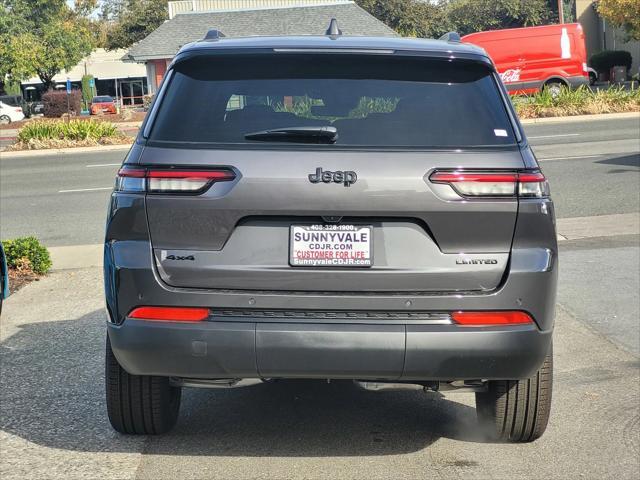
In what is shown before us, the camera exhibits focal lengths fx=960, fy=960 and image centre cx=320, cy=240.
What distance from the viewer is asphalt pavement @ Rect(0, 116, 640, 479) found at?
171 inches

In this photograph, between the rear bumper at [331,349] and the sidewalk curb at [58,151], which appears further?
the sidewalk curb at [58,151]

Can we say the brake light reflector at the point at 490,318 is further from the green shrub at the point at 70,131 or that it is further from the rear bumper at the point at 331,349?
the green shrub at the point at 70,131

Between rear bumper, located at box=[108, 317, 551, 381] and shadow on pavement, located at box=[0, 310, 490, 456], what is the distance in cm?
76

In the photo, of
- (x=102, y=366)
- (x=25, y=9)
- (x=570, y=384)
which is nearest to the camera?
(x=570, y=384)

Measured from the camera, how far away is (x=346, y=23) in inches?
1822

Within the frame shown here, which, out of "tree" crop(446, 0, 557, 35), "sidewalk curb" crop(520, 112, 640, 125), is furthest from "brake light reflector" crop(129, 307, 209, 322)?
"tree" crop(446, 0, 557, 35)

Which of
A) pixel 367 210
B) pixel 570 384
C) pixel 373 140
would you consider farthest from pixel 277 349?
pixel 570 384

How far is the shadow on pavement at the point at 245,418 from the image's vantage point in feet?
15.1

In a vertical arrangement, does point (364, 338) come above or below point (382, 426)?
above

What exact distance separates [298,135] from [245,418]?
69.7 inches

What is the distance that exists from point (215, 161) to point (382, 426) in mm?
1795

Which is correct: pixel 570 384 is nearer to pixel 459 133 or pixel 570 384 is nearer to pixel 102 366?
pixel 459 133

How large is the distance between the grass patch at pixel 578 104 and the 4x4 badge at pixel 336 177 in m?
24.4

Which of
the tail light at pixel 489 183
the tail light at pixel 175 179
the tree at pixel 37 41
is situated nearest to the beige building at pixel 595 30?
the tree at pixel 37 41
